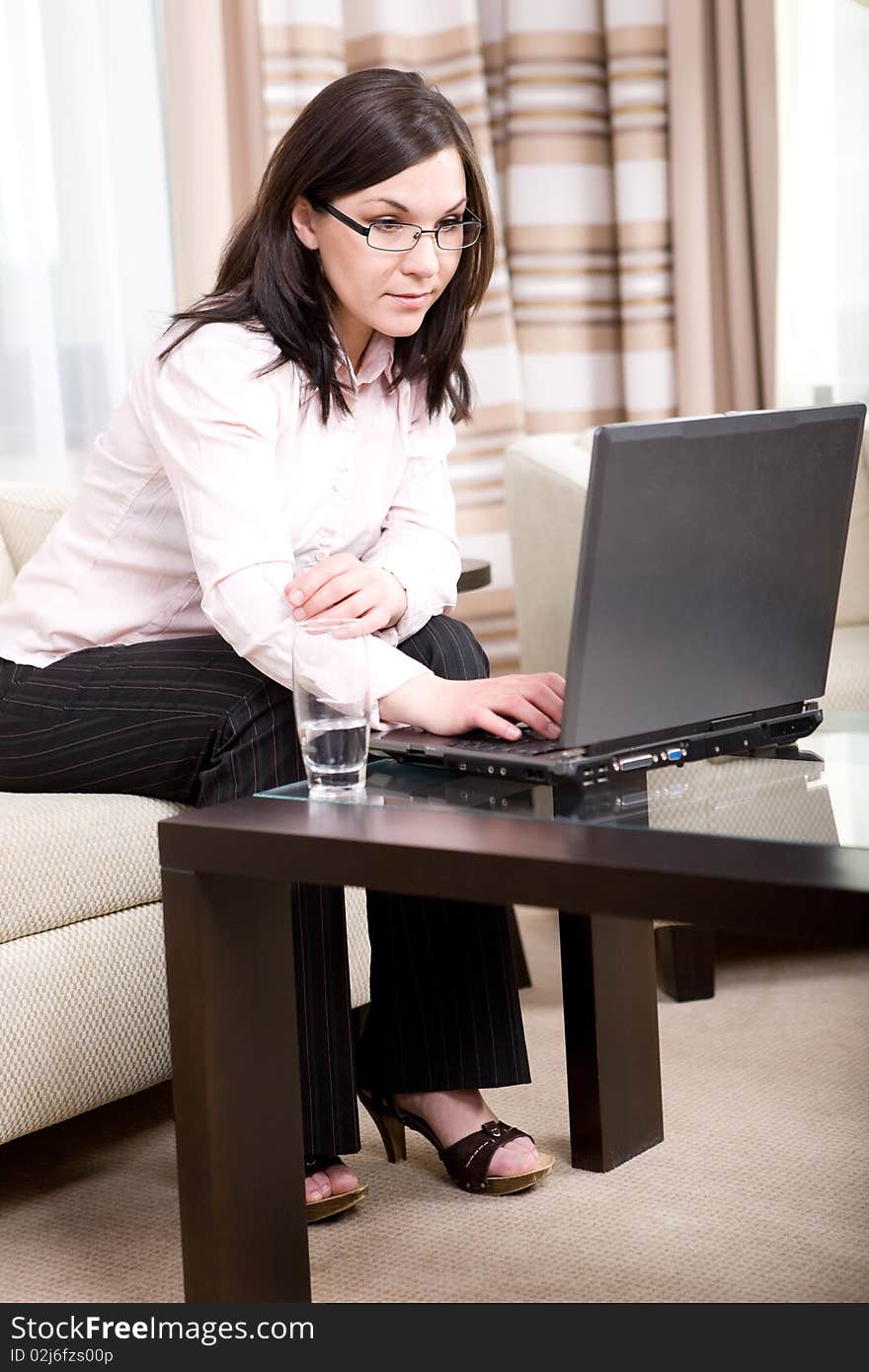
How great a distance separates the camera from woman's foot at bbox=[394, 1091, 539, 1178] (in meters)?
1.53

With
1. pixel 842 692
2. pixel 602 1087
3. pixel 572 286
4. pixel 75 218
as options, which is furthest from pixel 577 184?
pixel 602 1087

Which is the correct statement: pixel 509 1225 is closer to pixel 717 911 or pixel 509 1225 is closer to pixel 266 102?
pixel 717 911

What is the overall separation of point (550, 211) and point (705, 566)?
2.10m

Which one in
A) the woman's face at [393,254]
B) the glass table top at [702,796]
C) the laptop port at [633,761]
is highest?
the woman's face at [393,254]

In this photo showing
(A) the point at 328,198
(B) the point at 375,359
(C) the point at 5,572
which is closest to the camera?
(A) the point at 328,198

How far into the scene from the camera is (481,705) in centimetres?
128

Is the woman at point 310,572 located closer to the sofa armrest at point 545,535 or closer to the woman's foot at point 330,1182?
the woman's foot at point 330,1182

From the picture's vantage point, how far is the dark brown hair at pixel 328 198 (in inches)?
58.7

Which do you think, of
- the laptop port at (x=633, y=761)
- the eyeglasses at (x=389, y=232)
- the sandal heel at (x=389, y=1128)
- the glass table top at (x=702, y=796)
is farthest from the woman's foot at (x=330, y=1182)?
the eyeglasses at (x=389, y=232)

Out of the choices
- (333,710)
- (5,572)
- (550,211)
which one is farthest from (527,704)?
(550,211)

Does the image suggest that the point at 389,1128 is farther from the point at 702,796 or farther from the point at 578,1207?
the point at 702,796

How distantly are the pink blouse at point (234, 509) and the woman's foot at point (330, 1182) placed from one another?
1.51 ft

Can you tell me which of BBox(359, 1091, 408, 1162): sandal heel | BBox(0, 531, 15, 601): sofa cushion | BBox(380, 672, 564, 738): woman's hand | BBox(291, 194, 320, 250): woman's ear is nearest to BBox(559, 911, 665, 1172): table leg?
BBox(359, 1091, 408, 1162): sandal heel

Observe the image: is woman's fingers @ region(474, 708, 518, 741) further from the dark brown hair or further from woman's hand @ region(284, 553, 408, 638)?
the dark brown hair
